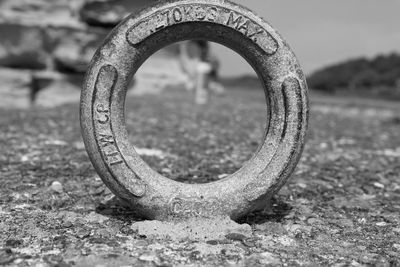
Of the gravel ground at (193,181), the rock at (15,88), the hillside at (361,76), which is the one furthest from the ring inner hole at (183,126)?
the hillside at (361,76)

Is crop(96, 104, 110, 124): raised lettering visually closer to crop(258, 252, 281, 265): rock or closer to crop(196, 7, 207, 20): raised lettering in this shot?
crop(196, 7, 207, 20): raised lettering

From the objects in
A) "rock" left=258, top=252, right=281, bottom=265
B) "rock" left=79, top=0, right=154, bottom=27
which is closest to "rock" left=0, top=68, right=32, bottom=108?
"rock" left=79, top=0, right=154, bottom=27

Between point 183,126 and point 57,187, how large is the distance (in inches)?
191

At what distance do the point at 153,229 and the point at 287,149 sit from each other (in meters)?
1.09

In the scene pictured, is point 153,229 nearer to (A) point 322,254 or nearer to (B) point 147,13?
(A) point 322,254

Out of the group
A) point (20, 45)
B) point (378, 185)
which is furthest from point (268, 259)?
point (20, 45)

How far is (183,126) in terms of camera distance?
923 cm

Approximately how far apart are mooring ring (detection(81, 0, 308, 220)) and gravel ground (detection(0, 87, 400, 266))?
0.91 feet

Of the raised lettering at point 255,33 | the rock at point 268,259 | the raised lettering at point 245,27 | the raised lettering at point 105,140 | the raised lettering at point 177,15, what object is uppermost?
the raised lettering at point 177,15

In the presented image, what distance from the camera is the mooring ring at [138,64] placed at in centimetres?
354

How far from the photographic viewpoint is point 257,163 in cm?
370

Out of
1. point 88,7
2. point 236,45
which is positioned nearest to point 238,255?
point 236,45

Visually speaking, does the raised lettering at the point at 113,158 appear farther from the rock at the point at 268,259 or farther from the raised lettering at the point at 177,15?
the rock at the point at 268,259

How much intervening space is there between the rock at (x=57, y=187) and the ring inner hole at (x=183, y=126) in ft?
3.43
